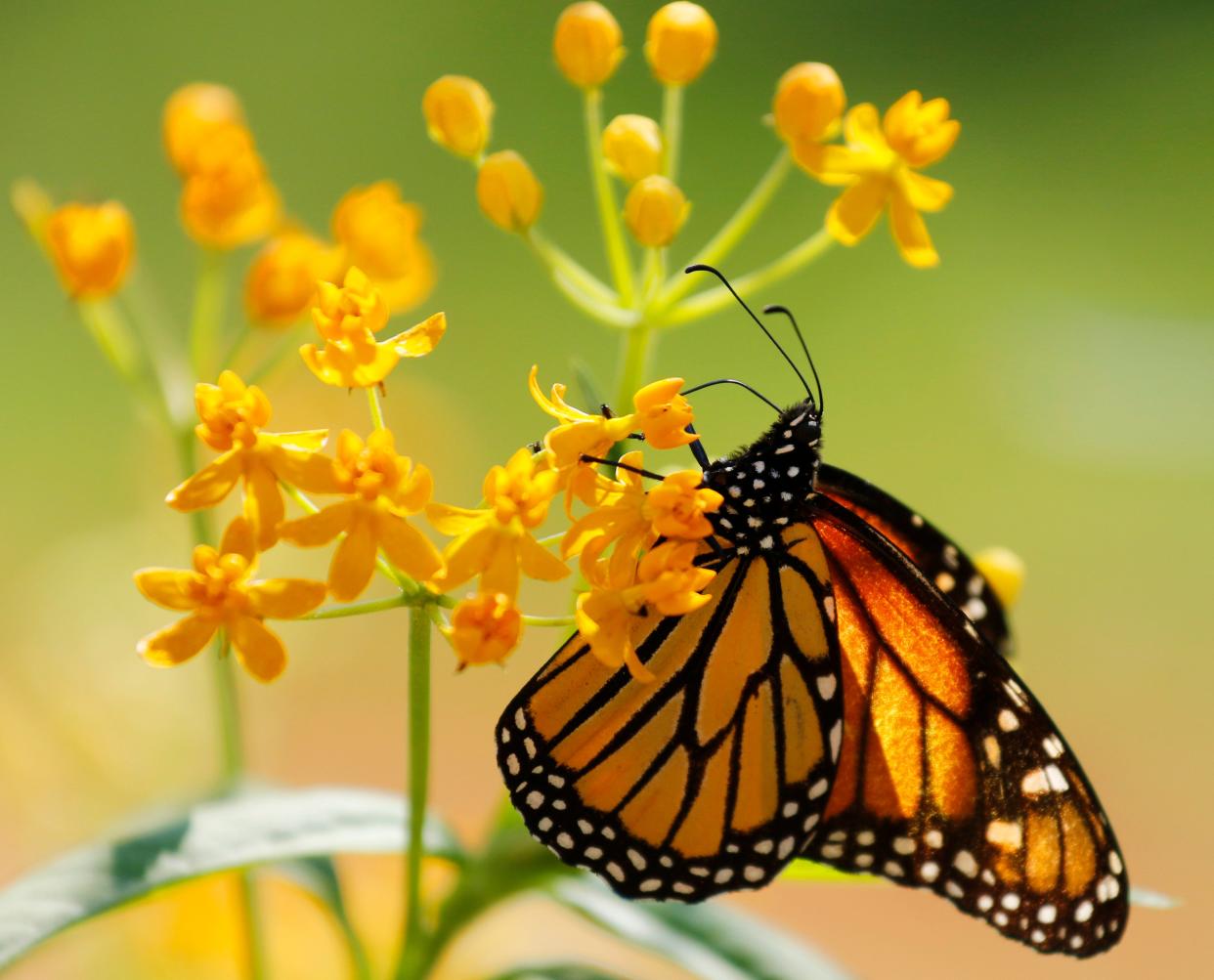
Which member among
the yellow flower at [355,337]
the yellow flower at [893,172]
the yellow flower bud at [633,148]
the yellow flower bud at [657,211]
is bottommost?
the yellow flower at [355,337]

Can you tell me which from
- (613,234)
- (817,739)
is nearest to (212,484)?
(613,234)

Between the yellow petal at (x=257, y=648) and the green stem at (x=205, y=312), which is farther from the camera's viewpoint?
the green stem at (x=205, y=312)

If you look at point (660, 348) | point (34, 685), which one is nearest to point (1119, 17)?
point (660, 348)

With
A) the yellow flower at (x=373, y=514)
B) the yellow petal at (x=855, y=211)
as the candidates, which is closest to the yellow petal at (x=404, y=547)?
the yellow flower at (x=373, y=514)

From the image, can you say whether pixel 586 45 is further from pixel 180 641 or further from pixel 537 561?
pixel 180 641

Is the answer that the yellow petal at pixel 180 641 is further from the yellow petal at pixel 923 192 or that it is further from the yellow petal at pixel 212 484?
the yellow petal at pixel 923 192

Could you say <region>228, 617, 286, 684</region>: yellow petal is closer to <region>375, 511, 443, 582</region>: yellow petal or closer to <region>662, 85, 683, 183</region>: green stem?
<region>375, 511, 443, 582</region>: yellow petal

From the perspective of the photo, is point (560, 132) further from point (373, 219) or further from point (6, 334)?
point (373, 219)
